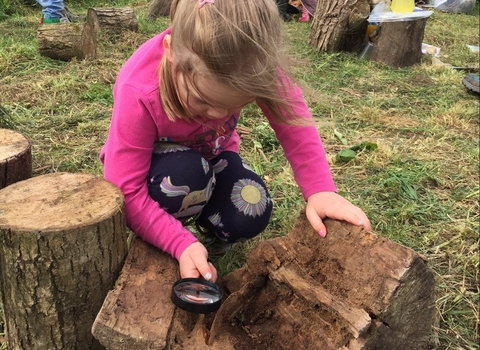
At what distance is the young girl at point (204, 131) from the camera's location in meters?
1.40

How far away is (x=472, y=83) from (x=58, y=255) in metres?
4.42

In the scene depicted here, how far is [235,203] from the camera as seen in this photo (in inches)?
83.8

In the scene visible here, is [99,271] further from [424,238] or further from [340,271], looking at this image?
[424,238]

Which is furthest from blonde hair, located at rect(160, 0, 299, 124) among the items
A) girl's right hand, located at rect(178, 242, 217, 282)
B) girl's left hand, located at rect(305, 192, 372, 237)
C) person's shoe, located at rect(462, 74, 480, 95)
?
person's shoe, located at rect(462, 74, 480, 95)

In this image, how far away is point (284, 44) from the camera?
60.4 inches

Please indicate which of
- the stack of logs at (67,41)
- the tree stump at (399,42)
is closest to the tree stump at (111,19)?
the stack of logs at (67,41)

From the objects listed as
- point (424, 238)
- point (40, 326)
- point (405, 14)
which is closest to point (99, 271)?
point (40, 326)

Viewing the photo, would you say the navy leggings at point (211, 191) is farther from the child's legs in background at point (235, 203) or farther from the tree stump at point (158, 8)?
the tree stump at point (158, 8)

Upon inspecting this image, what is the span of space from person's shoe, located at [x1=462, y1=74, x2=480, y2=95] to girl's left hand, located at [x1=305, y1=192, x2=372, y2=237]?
11.6ft

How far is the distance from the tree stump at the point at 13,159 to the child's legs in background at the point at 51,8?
4.00 meters

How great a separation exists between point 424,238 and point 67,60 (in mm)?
3741

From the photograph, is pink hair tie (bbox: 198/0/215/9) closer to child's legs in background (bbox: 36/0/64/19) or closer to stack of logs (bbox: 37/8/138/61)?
stack of logs (bbox: 37/8/138/61)

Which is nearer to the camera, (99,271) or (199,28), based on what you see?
→ (199,28)

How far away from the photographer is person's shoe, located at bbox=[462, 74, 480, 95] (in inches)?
188
